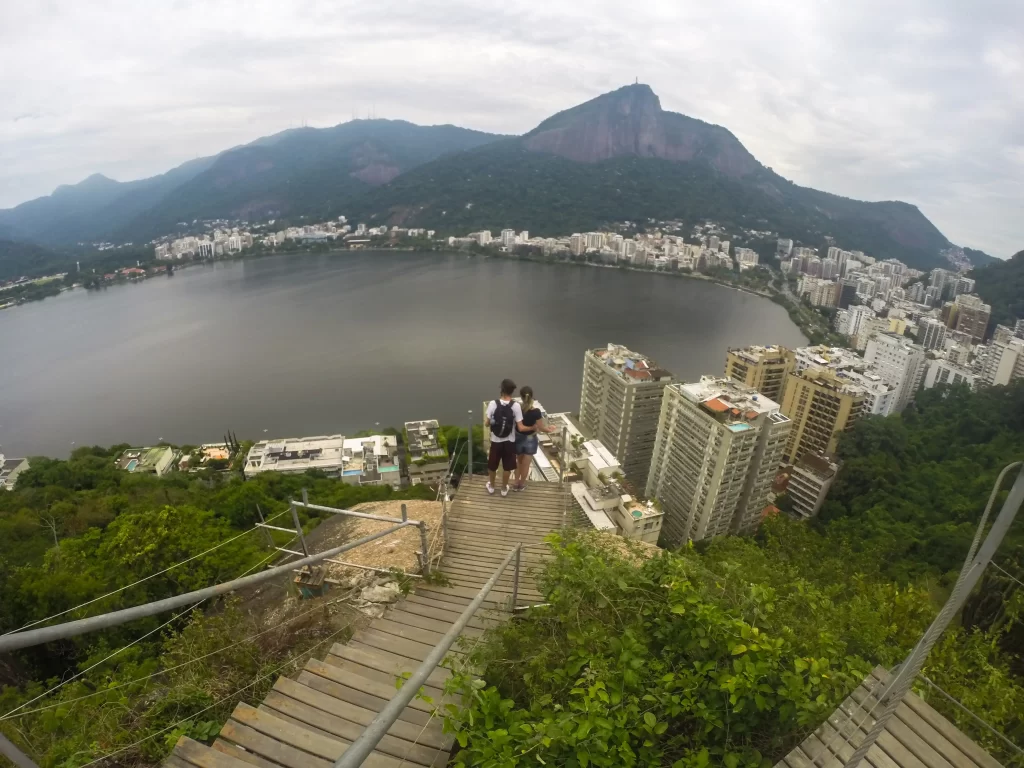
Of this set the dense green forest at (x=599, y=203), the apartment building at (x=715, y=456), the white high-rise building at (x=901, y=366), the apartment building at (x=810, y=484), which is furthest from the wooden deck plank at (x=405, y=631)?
the dense green forest at (x=599, y=203)

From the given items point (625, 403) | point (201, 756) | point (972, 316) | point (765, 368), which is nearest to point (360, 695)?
point (201, 756)

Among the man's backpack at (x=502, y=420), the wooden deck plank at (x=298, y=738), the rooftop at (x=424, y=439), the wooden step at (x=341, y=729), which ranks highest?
the man's backpack at (x=502, y=420)

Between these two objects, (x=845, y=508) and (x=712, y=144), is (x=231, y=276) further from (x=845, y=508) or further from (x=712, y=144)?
(x=712, y=144)

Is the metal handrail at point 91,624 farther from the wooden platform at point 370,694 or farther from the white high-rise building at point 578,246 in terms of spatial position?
the white high-rise building at point 578,246

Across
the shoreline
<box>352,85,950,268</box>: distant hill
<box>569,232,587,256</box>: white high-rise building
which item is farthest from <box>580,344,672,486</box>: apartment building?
<box>352,85,950,268</box>: distant hill

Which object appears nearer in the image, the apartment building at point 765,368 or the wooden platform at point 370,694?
the wooden platform at point 370,694

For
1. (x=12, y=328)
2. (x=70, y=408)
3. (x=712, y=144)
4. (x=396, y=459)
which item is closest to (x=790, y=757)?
(x=396, y=459)
